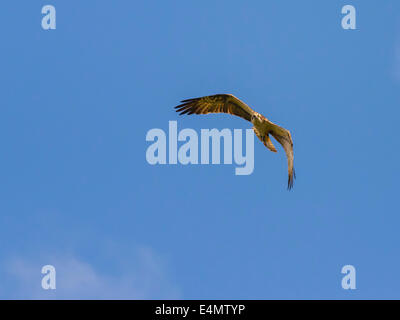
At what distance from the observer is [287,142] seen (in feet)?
84.8

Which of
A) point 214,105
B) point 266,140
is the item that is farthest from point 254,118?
point 214,105

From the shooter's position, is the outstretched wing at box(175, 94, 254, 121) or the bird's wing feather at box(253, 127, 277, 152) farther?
the outstretched wing at box(175, 94, 254, 121)

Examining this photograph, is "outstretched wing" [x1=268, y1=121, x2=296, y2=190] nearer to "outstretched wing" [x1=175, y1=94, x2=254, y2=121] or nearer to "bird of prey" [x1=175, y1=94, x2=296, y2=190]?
"bird of prey" [x1=175, y1=94, x2=296, y2=190]

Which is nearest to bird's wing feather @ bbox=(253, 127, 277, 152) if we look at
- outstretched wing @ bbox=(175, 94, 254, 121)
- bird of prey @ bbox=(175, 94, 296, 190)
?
bird of prey @ bbox=(175, 94, 296, 190)

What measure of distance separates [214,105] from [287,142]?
4072mm

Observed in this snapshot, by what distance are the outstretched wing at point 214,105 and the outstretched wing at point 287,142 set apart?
2.19 m

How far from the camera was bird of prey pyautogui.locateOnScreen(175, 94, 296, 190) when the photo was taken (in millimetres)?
25770

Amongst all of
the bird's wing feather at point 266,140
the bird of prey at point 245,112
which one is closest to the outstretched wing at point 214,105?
the bird of prey at point 245,112

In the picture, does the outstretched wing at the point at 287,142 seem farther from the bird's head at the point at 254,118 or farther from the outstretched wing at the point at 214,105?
the outstretched wing at the point at 214,105

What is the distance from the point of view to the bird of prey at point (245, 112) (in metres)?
25.8

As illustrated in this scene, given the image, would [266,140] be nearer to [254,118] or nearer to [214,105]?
[254,118]
